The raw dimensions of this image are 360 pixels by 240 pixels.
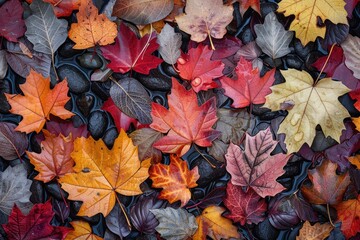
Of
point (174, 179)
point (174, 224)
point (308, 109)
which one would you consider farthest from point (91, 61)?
point (308, 109)

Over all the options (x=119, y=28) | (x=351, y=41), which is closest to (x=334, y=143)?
(x=351, y=41)

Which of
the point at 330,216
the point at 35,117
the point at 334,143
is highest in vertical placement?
the point at 35,117

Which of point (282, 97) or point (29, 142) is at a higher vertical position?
point (282, 97)

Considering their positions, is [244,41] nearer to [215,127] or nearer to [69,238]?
[215,127]

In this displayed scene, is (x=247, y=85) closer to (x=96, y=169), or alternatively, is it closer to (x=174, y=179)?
(x=174, y=179)

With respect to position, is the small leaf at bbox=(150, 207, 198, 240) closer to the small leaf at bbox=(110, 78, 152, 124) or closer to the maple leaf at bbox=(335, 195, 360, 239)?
the small leaf at bbox=(110, 78, 152, 124)

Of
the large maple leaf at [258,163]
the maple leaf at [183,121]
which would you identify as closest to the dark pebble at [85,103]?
the maple leaf at [183,121]

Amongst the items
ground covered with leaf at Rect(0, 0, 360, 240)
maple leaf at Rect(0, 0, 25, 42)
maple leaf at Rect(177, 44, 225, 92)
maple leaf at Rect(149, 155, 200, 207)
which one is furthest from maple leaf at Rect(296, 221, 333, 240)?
maple leaf at Rect(0, 0, 25, 42)

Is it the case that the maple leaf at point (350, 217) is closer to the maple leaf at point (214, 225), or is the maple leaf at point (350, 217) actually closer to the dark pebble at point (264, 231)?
the dark pebble at point (264, 231)
